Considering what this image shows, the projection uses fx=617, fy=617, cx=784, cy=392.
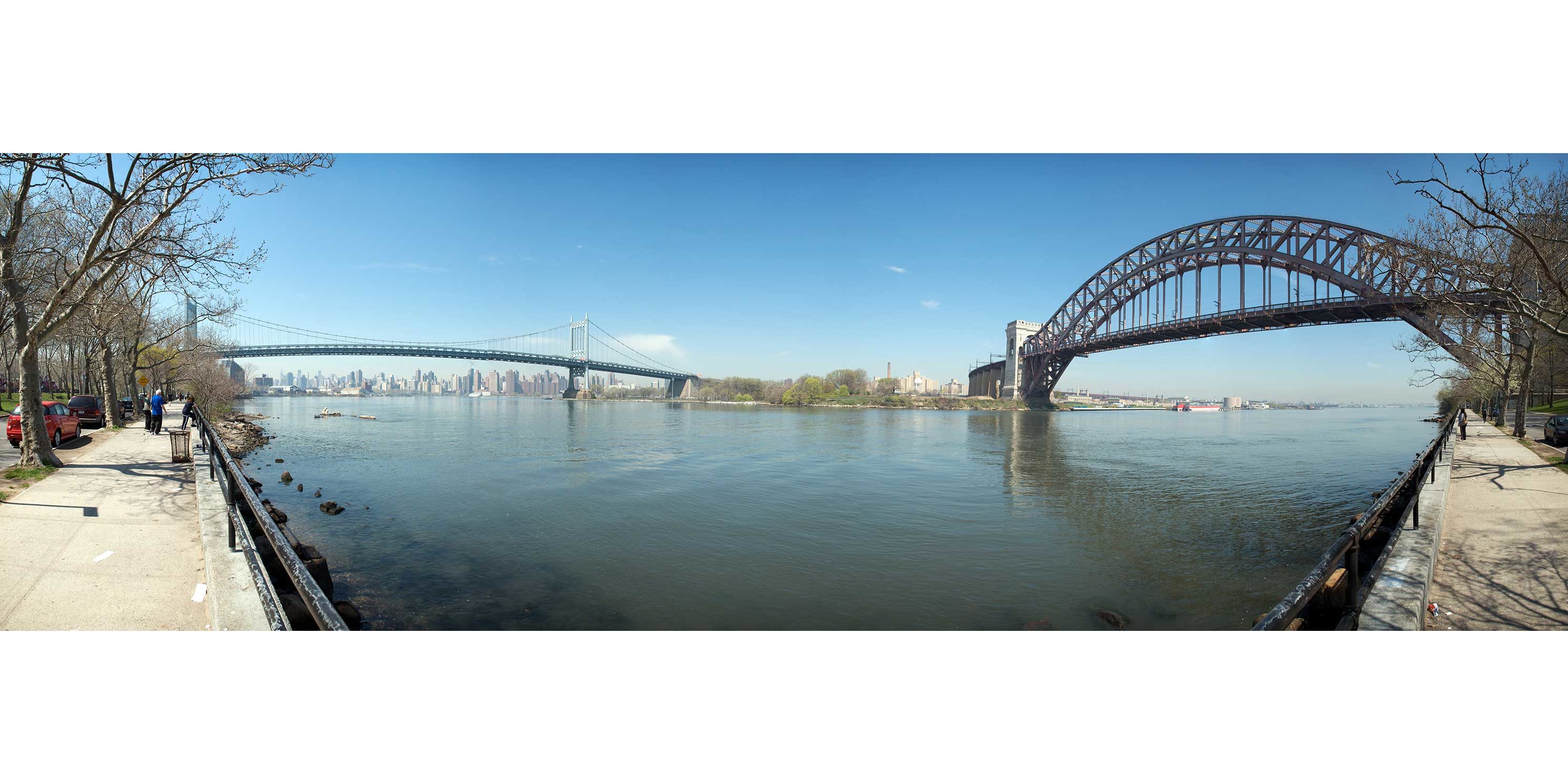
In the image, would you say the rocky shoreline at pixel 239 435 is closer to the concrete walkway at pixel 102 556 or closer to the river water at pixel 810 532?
the river water at pixel 810 532

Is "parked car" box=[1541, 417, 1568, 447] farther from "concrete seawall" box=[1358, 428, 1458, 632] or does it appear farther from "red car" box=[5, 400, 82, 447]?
"red car" box=[5, 400, 82, 447]

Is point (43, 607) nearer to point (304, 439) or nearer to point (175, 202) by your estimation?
point (175, 202)

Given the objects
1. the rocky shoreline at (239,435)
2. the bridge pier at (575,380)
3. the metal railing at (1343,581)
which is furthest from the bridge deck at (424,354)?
the metal railing at (1343,581)

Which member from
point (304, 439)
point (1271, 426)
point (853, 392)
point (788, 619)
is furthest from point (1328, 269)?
point (853, 392)

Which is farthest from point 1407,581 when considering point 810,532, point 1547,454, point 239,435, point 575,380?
point 575,380

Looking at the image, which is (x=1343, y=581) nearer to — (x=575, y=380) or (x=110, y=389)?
(x=110, y=389)
